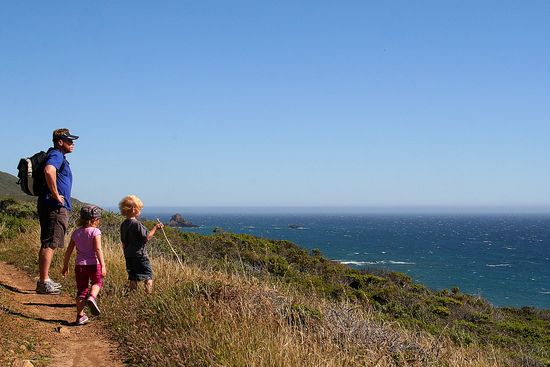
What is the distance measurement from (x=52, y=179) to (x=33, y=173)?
386mm

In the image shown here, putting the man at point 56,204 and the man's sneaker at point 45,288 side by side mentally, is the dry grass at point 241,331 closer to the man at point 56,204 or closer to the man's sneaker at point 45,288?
the man's sneaker at point 45,288

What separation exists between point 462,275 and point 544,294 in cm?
954

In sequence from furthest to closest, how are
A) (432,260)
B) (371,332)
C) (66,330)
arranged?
(432,260) < (371,332) < (66,330)

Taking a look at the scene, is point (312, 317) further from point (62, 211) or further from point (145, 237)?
point (62, 211)

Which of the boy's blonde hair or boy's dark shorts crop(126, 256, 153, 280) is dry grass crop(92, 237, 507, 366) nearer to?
boy's dark shorts crop(126, 256, 153, 280)

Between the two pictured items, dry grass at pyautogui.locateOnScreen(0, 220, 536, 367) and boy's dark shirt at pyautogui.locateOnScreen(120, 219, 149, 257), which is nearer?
dry grass at pyautogui.locateOnScreen(0, 220, 536, 367)

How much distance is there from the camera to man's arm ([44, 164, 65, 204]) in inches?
258

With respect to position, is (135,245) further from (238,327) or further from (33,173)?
(238,327)

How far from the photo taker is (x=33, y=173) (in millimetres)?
6793

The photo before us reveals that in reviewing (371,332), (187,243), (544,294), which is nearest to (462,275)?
(544,294)

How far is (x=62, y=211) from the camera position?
274 inches

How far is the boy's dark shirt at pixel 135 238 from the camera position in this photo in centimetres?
685

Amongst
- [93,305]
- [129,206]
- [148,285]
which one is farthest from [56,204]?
[93,305]

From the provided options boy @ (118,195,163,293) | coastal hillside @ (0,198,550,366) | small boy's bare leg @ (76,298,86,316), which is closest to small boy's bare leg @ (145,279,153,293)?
boy @ (118,195,163,293)
